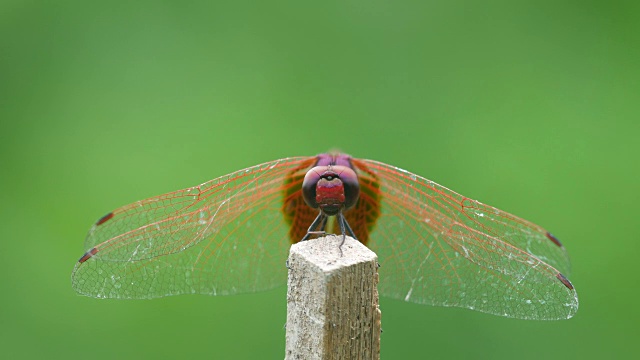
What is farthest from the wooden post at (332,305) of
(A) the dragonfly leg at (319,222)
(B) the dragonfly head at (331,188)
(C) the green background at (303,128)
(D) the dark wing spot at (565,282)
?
(C) the green background at (303,128)

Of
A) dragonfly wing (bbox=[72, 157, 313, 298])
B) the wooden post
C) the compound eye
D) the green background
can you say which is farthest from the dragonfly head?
the green background

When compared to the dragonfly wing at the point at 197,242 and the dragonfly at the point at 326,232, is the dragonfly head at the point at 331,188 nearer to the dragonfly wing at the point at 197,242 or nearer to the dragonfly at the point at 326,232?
the dragonfly at the point at 326,232

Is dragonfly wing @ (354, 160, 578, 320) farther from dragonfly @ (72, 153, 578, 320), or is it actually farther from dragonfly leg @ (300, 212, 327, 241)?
dragonfly leg @ (300, 212, 327, 241)

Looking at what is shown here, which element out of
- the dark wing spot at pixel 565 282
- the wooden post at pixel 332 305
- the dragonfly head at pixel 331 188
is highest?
the dragonfly head at pixel 331 188

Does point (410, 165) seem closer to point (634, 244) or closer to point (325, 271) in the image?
point (634, 244)

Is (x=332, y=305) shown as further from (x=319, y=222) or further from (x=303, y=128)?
(x=303, y=128)

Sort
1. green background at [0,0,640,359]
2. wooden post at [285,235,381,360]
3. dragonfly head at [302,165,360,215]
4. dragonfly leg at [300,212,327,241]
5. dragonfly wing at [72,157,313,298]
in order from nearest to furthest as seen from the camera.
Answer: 1. wooden post at [285,235,381,360]
2. dragonfly head at [302,165,360,215]
3. dragonfly leg at [300,212,327,241]
4. dragonfly wing at [72,157,313,298]
5. green background at [0,0,640,359]
